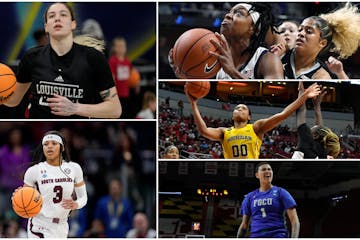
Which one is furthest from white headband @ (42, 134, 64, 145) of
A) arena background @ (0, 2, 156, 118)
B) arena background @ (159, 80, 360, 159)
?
arena background @ (159, 80, 360, 159)

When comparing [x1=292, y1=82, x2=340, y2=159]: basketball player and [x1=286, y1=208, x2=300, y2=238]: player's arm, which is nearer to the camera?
[x1=286, y1=208, x2=300, y2=238]: player's arm

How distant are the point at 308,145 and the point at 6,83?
3077 millimetres

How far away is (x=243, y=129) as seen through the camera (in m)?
7.92

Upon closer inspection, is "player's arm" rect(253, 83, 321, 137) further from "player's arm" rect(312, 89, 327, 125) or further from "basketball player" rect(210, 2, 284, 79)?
"basketball player" rect(210, 2, 284, 79)

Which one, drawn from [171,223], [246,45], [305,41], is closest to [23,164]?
[171,223]

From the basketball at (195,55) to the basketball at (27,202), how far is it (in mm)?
1868

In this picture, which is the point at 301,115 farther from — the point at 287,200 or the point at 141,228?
the point at 141,228

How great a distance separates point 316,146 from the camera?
7977 mm

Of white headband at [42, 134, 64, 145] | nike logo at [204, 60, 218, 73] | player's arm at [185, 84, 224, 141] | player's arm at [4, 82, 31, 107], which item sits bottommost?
white headband at [42, 134, 64, 145]

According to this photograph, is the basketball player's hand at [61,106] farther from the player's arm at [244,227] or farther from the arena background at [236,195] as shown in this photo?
the player's arm at [244,227]

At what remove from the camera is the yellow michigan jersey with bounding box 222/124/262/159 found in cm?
792

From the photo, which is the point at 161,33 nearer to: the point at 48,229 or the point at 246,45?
the point at 246,45

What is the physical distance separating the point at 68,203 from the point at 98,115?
0.94 metres

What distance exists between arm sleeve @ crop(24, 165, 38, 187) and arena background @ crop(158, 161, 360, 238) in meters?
1.25
